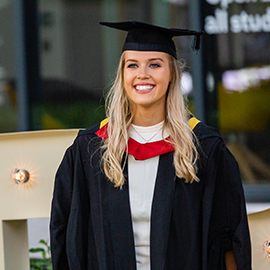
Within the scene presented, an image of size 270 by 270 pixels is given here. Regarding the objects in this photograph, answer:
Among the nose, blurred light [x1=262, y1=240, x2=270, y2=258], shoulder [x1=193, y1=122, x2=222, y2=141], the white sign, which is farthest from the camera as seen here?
the white sign

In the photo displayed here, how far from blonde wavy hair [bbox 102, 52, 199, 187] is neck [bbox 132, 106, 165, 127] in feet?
0.12

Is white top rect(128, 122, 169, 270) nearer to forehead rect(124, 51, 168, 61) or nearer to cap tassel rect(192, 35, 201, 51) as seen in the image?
forehead rect(124, 51, 168, 61)

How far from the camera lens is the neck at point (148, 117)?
2.28m

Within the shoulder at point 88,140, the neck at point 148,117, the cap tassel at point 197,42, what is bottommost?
the shoulder at point 88,140

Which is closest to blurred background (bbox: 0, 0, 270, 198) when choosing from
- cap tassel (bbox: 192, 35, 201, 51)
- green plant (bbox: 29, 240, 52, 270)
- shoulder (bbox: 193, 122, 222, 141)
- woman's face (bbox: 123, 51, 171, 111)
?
green plant (bbox: 29, 240, 52, 270)

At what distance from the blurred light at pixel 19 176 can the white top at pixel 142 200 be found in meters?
0.81

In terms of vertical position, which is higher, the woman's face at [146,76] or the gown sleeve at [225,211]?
the woman's face at [146,76]

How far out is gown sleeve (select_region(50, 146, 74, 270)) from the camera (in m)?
2.28

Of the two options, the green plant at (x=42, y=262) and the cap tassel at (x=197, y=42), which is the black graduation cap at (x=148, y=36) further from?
the green plant at (x=42, y=262)

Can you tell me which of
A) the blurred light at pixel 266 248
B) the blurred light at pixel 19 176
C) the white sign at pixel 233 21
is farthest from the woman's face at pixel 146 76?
the white sign at pixel 233 21

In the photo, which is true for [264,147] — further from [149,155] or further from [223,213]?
[149,155]

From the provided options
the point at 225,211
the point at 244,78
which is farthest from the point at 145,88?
the point at 244,78

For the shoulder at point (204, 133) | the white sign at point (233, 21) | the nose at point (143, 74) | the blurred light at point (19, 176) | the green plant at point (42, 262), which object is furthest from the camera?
the green plant at point (42, 262)

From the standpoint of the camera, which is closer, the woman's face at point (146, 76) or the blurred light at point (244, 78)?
the woman's face at point (146, 76)
